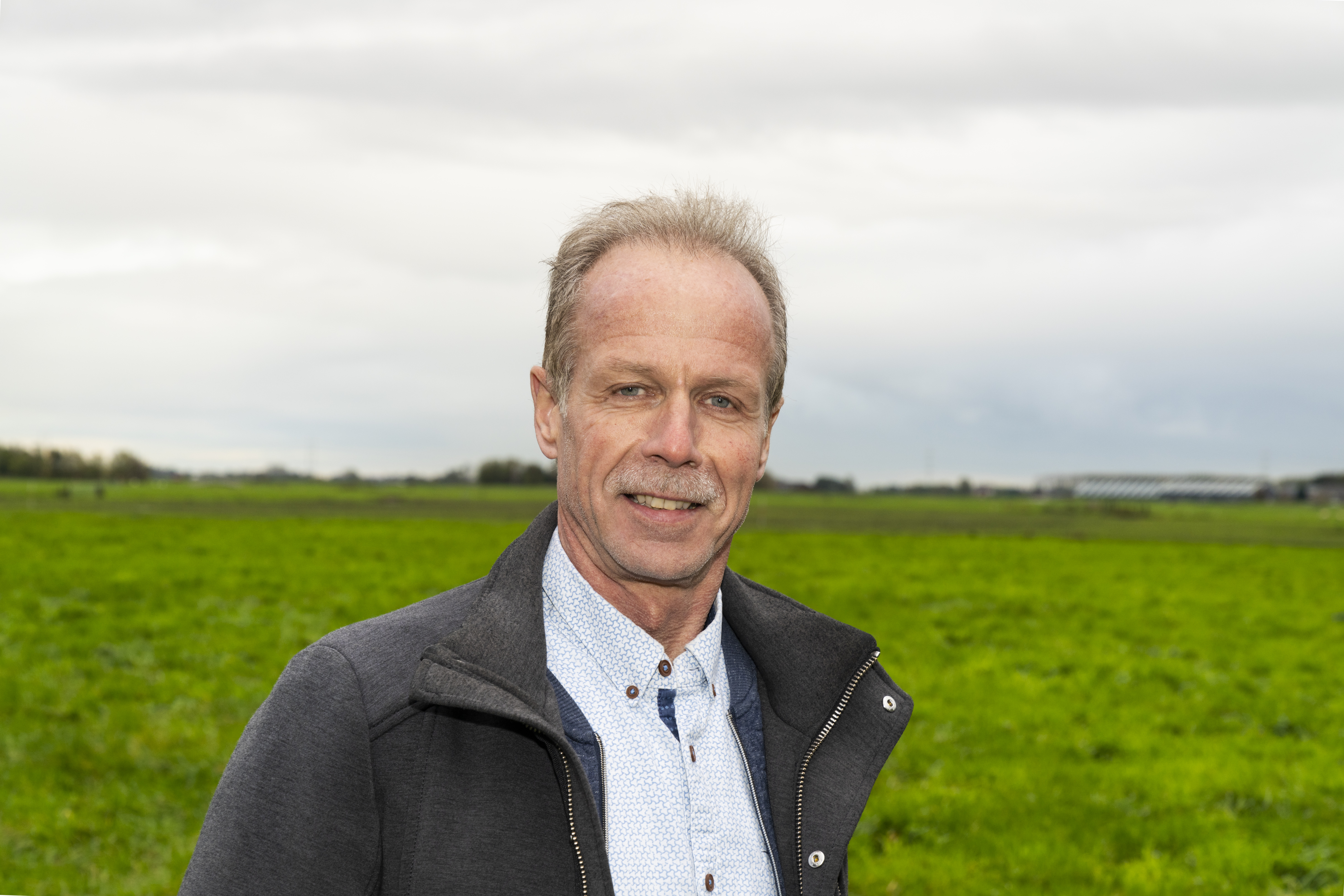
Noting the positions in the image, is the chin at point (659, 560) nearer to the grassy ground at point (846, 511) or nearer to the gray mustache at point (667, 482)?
the gray mustache at point (667, 482)

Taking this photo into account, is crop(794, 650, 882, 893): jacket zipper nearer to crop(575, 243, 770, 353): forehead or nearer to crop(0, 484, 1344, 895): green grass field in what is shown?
crop(575, 243, 770, 353): forehead

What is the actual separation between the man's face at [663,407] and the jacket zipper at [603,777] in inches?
15.7

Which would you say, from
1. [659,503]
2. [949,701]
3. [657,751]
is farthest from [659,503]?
[949,701]

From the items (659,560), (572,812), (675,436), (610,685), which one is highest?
(675,436)

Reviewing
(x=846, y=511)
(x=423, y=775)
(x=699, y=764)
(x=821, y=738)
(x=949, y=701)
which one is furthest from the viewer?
(x=846, y=511)

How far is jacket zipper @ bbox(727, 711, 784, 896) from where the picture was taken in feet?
8.00

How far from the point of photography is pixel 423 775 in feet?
6.80

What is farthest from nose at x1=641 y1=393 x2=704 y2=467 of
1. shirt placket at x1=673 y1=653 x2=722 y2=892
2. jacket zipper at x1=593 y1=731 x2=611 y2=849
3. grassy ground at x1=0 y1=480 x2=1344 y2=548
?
grassy ground at x1=0 y1=480 x2=1344 y2=548

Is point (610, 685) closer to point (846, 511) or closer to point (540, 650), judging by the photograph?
point (540, 650)

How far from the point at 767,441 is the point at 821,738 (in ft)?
2.59

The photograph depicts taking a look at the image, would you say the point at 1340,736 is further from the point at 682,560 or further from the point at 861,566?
the point at 861,566

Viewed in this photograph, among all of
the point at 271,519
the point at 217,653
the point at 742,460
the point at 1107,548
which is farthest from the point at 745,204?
the point at 271,519

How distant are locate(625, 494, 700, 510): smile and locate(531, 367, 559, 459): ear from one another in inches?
11.6

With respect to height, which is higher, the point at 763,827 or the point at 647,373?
the point at 647,373
